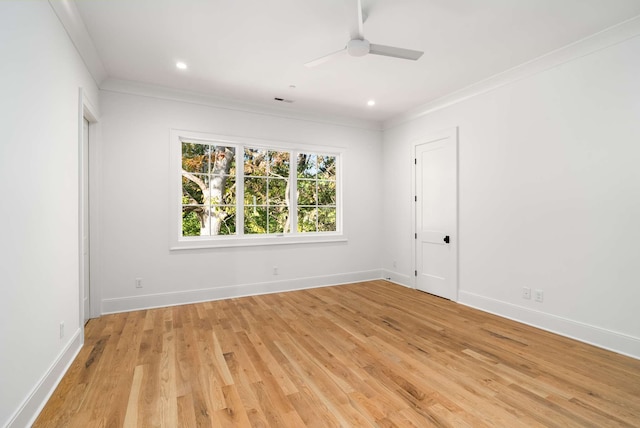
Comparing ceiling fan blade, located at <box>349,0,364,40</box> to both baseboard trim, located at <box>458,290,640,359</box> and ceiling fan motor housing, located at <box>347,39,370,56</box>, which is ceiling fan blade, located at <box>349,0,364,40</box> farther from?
baseboard trim, located at <box>458,290,640,359</box>

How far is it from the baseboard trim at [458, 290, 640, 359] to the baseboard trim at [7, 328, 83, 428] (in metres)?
4.22

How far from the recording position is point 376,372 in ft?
7.75

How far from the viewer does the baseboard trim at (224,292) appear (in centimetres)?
379

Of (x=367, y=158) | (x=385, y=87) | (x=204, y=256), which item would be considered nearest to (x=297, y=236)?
(x=204, y=256)

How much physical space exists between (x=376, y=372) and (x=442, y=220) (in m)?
2.73

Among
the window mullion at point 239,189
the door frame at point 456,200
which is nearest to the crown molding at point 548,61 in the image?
the door frame at point 456,200

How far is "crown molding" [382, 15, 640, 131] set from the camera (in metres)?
2.68

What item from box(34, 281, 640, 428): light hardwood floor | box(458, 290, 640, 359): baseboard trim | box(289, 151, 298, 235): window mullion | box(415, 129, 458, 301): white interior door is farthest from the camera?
box(289, 151, 298, 235): window mullion

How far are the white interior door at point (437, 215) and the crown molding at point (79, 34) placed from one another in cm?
421

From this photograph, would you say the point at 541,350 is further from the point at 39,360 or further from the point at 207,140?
the point at 207,140

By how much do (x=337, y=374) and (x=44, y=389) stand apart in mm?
1954

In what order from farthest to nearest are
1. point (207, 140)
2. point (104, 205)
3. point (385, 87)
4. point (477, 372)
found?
point (207, 140)
point (385, 87)
point (104, 205)
point (477, 372)

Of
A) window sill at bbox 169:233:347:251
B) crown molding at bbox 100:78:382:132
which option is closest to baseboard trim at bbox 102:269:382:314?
window sill at bbox 169:233:347:251

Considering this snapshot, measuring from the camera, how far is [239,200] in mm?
4559
